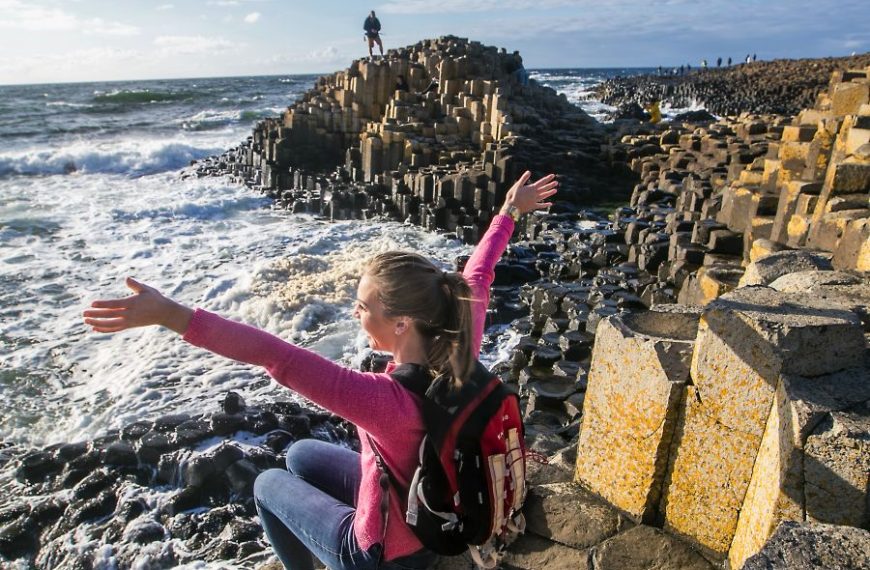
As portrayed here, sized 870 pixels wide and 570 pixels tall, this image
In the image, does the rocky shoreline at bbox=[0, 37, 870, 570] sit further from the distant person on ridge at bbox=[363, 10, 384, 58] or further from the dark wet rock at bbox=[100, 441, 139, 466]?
the distant person on ridge at bbox=[363, 10, 384, 58]

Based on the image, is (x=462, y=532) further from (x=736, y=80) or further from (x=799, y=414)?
(x=736, y=80)

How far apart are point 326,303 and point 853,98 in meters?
8.43

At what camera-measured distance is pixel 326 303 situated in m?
9.26

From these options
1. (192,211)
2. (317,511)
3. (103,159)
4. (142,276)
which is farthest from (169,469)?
(103,159)

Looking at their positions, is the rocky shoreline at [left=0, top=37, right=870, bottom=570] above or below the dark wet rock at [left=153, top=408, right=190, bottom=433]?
above

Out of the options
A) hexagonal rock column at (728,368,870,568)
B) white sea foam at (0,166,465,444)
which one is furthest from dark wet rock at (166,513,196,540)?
hexagonal rock column at (728,368,870,568)

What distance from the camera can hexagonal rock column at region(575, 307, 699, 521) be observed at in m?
2.41

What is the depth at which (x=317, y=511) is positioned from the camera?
8.04ft

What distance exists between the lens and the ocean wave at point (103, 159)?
920 inches

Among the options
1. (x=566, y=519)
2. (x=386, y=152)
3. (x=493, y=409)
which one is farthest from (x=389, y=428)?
(x=386, y=152)

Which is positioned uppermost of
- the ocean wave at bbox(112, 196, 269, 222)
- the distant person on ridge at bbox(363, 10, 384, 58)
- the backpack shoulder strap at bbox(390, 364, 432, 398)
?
the distant person on ridge at bbox(363, 10, 384, 58)

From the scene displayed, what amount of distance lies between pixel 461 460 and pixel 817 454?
3.49 ft

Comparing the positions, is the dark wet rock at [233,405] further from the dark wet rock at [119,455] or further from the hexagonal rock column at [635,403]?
the hexagonal rock column at [635,403]

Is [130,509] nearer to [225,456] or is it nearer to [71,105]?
[225,456]
